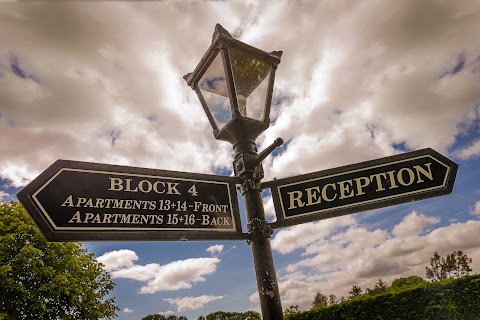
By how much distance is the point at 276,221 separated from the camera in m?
2.91

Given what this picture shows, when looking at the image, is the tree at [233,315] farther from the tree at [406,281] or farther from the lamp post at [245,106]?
the lamp post at [245,106]

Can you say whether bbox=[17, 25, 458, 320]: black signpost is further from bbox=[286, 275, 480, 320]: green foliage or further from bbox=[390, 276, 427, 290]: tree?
bbox=[390, 276, 427, 290]: tree

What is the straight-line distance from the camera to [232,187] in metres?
2.98

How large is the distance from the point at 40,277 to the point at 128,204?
18531 mm

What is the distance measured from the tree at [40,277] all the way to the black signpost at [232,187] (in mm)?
16629

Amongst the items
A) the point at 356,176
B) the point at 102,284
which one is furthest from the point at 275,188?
the point at 102,284

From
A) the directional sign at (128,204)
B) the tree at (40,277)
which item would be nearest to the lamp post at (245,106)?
the directional sign at (128,204)

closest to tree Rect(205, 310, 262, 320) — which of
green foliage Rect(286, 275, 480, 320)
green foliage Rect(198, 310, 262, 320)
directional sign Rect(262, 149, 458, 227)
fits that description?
green foliage Rect(198, 310, 262, 320)

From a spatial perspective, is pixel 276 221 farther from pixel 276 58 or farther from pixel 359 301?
pixel 359 301

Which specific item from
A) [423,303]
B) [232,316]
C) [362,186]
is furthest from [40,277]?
[362,186]

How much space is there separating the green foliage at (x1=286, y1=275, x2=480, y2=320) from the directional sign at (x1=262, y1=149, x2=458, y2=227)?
8.96 meters

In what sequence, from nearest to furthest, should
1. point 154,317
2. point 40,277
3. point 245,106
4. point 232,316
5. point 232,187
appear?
point 232,187 < point 245,106 < point 40,277 < point 232,316 < point 154,317

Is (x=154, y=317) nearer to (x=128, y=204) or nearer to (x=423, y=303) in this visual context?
(x=423, y=303)

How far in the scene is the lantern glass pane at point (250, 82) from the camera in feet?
10.1
